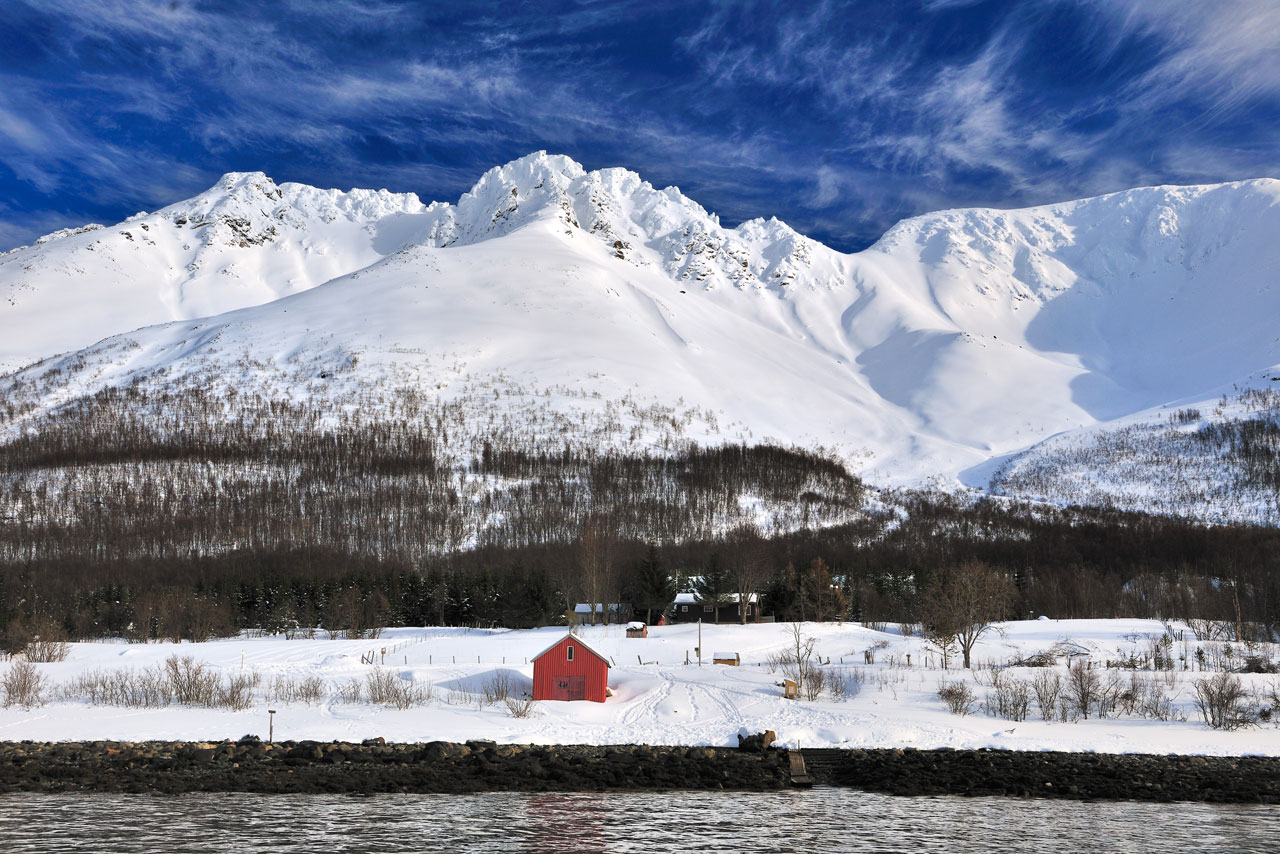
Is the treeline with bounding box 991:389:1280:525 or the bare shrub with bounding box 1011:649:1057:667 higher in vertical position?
the treeline with bounding box 991:389:1280:525

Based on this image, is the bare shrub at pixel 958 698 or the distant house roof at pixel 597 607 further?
the distant house roof at pixel 597 607

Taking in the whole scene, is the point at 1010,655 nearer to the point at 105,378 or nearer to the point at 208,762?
the point at 208,762

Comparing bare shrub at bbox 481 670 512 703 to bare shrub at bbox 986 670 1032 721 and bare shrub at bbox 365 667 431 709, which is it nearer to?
bare shrub at bbox 365 667 431 709

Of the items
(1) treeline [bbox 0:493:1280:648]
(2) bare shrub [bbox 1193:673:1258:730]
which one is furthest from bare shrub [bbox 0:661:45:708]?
(2) bare shrub [bbox 1193:673:1258:730]

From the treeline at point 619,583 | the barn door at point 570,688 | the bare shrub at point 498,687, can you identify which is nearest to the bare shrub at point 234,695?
the bare shrub at point 498,687

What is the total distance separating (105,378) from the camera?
197 meters

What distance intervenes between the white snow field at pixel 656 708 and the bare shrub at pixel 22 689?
766mm

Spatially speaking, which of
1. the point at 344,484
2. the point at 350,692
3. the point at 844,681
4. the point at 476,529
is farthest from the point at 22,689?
the point at 344,484

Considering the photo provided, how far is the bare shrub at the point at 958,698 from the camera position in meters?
43.1

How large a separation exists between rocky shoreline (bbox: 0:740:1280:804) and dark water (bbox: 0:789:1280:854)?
140 cm

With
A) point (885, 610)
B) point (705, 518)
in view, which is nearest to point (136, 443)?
point (705, 518)

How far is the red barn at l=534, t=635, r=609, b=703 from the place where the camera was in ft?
150

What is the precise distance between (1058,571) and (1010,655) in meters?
52.6

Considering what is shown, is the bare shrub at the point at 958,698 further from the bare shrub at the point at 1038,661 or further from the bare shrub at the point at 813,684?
the bare shrub at the point at 1038,661
